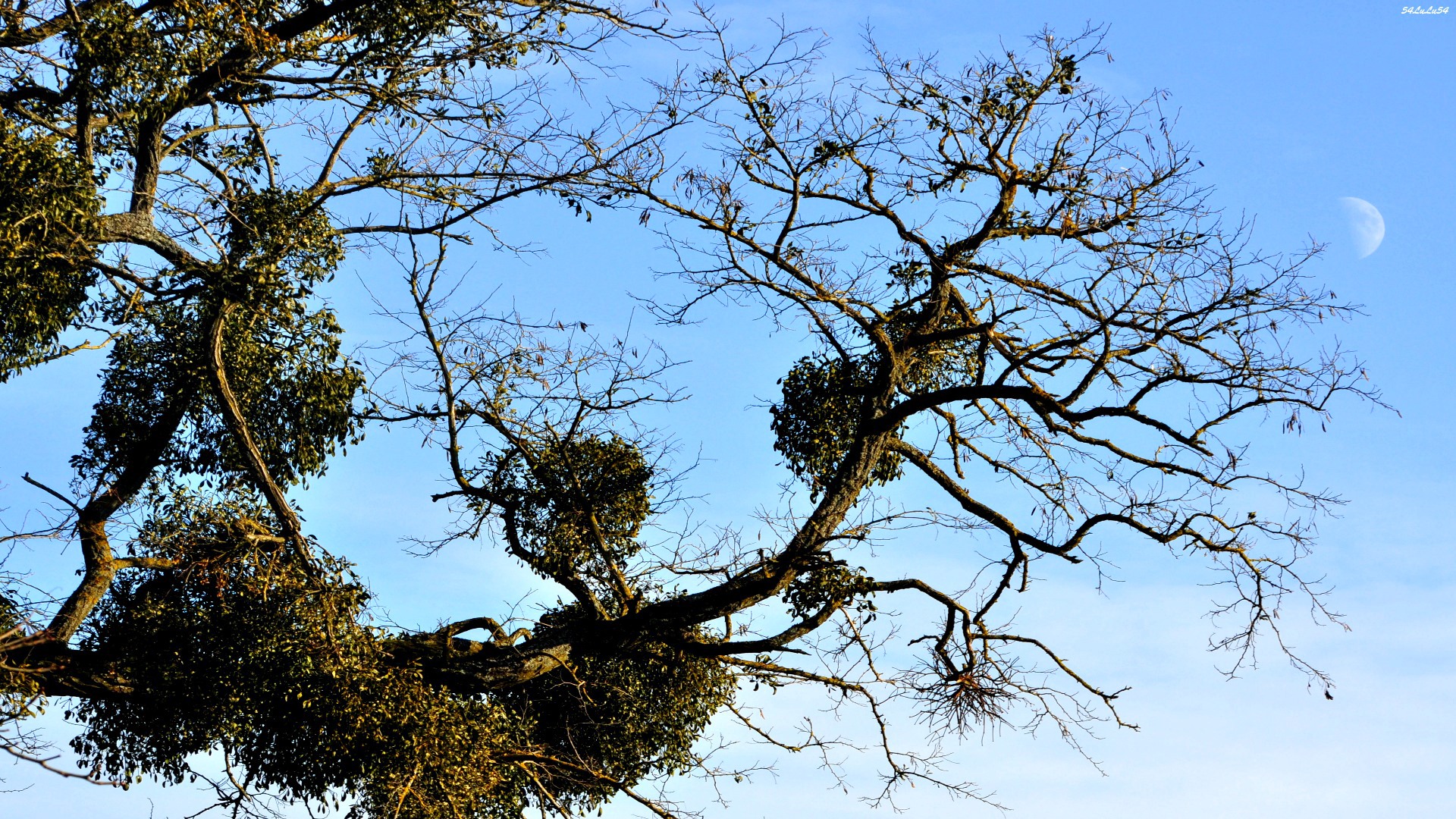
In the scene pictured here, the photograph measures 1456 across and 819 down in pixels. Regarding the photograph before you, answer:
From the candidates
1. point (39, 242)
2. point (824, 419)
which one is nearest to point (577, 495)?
point (824, 419)

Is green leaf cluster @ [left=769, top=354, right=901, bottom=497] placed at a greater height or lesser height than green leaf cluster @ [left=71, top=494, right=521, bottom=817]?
greater

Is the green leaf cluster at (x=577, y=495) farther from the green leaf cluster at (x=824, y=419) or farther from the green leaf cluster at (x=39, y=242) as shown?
the green leaf cluster at (x=39, y=242)

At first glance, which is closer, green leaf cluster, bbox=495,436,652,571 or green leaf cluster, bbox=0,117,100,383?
green leaf cluster, bbox=0,117,100,383

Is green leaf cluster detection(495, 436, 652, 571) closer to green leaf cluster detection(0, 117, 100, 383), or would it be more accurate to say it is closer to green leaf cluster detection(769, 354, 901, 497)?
green leaf cluster detection(769, 354, 901, 497)

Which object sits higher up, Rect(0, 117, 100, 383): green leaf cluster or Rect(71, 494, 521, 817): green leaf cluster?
Rect(0, 117, 100, 383): green leaf cluster

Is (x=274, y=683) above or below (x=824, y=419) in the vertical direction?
below

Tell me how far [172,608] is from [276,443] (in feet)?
5.55

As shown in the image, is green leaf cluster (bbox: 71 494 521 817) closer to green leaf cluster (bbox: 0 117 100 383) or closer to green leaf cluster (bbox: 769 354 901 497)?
green leaf cluster (bbox: 0 117 100 383)

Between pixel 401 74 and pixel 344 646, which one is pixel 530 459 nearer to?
pixel 344 646

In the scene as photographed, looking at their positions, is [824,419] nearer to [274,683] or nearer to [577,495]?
[577,495]

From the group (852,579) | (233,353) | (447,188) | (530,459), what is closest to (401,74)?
(447,188)

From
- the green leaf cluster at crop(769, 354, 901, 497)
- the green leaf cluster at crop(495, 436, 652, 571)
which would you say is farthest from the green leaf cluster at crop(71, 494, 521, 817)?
the green leaf cluster at crop(769, 354, 901, 497)

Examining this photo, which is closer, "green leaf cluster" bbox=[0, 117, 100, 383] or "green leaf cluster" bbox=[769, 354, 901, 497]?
"green leaf cluster" bbox=[0, 117, 100, 383]

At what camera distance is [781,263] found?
11.3 meters
